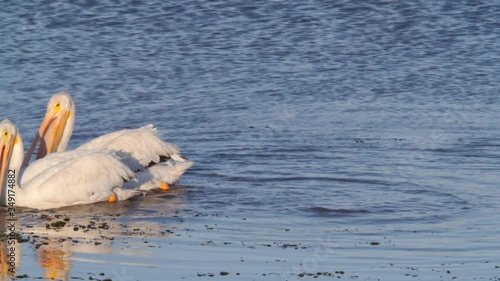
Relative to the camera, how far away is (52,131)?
1059 cm

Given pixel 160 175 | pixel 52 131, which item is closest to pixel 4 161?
pixel 52 131

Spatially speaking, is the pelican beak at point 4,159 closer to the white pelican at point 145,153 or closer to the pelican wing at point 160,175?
the white pelican at point 145,153

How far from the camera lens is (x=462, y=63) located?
14.8m

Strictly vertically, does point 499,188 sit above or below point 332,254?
below

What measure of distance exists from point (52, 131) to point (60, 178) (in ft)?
3.96

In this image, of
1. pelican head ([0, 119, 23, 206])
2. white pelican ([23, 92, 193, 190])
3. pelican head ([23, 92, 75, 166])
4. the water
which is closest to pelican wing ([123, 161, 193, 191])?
white pelican ([23, 92, 193, 190])

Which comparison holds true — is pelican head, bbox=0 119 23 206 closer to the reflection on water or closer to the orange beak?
the orange beak

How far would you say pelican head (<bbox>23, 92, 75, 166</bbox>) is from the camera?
417 inches

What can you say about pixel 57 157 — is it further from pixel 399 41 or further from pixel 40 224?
pixel 399 41

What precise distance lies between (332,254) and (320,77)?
265 inches

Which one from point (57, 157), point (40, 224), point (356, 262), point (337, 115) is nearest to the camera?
point (356, 262)

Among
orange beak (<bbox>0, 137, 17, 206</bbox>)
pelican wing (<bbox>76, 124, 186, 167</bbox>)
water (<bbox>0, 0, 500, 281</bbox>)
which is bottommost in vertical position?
water (<bbox>0, 0, 500, 281</bbox>)

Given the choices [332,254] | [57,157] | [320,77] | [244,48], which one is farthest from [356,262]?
[244,48]

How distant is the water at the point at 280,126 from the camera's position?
7.72 m
